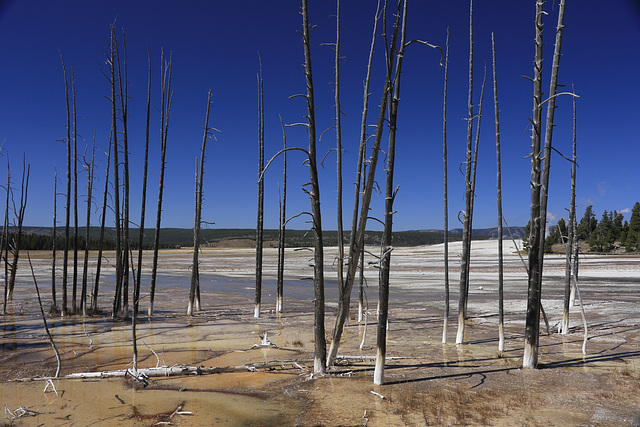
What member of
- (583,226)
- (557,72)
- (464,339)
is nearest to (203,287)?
(464,339)

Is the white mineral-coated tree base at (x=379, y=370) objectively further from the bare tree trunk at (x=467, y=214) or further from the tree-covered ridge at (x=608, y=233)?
the tree-covered ridge at (x=608, y=233)

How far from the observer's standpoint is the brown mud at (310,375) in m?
6.21

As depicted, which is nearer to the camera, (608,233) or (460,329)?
(460,329)

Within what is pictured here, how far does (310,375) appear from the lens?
8086mm

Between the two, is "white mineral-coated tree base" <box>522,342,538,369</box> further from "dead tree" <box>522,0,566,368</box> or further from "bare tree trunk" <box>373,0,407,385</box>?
"bare tree trunk" <box>373,0,407,385</box>

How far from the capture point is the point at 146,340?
11773mm

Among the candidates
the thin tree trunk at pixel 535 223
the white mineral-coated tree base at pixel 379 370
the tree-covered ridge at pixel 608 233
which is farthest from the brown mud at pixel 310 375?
the tree-covered ridge at pixel 608 233

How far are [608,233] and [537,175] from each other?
221 feet

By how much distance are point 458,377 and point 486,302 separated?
1290 centimetres

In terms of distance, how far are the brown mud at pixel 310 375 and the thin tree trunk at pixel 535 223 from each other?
49cm

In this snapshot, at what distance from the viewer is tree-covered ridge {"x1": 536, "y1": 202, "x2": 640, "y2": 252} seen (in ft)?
197

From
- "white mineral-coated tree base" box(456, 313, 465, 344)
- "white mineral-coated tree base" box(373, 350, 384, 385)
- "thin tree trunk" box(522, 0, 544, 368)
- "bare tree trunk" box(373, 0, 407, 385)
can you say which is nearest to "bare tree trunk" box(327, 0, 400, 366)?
"bare tree trunk" box(373, 0, 407, 385)

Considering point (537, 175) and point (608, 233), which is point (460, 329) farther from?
point (608, 233)

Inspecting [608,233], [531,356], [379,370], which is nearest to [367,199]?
[379,370]
